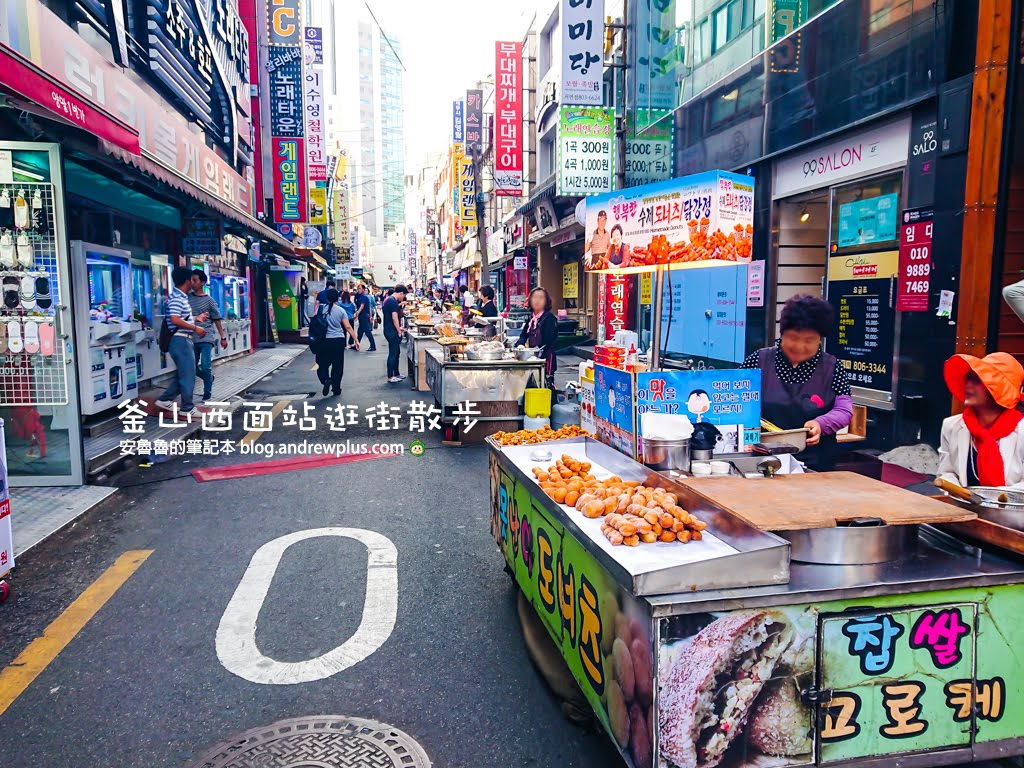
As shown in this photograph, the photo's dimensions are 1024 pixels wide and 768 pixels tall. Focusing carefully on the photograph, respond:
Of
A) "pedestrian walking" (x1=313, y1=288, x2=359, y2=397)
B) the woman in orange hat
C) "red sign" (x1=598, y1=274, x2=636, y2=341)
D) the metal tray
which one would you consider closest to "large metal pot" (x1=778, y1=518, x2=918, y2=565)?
the metal tray

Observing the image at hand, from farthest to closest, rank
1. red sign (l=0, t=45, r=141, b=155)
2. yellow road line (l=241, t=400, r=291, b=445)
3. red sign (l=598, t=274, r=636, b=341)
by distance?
1. red sign (l=598, t=274, r=636, b=341)
2. yellow road line (l=241, t=400, r=291, b=445)
3. red sign (l=0, t=45, r=141, b=155)

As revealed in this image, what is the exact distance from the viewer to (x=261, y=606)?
4.26m

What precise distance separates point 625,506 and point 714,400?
3.85ft

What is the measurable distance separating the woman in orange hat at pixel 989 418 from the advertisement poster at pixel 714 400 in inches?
37.3

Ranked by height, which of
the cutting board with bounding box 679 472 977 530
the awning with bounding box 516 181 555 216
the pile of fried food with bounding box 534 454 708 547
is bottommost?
the pile of fried food with bounding box 534 454 708 547

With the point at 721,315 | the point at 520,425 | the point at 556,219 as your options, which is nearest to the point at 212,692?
the point at 520,425

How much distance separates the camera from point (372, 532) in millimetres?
5645

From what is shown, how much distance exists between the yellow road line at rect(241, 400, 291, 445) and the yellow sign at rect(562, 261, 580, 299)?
701 inches

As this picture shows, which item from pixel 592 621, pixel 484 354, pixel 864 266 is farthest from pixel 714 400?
pixel 484 354

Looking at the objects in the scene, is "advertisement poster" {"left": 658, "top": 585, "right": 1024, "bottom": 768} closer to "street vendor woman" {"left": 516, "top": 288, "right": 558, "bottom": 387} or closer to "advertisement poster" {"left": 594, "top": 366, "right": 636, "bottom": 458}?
"advertisement poster" {"left": 594, "top": 366, "right": 636, "bottom": 458}

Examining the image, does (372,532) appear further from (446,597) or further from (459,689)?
(459,689)

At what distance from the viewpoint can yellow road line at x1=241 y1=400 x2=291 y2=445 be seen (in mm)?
9266

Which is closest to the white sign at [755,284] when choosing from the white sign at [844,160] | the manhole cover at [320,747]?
the white sign at [844,160]

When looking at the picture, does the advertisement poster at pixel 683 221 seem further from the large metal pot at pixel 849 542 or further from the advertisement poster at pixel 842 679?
the advertisement poster at pixel 842 679
